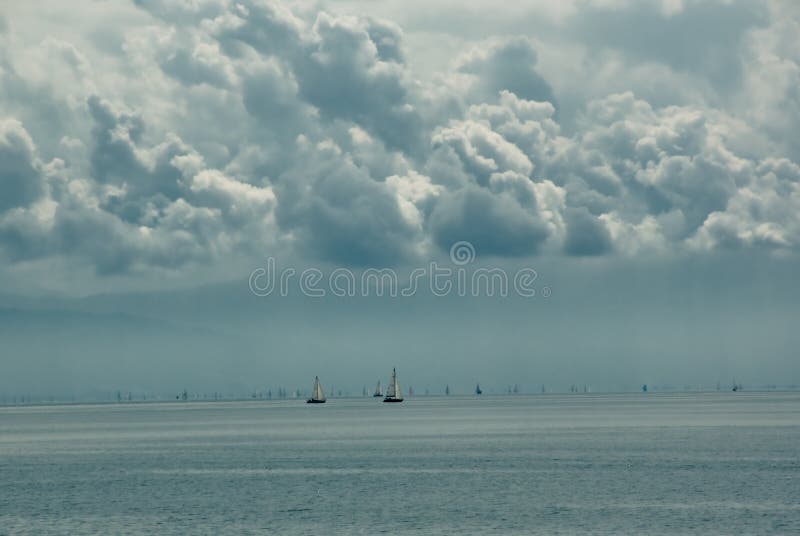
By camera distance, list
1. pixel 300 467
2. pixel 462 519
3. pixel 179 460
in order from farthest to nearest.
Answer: pixel 179 460
pixel 300 467
pixel 462 519

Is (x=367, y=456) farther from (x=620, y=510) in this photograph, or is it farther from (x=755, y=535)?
(x=755, y=535)

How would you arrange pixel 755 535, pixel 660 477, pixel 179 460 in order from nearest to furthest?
pixel 755 535, pixel 660 477, pixel 179 460

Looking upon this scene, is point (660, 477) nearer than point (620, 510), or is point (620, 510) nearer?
point (620, 510)

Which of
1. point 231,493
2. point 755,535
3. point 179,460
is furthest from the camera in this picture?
point 179,460

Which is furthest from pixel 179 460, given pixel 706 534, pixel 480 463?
pixel 706 534

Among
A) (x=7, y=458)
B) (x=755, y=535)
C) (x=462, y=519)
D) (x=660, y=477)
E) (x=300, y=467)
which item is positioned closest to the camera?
(x=755, y=535)

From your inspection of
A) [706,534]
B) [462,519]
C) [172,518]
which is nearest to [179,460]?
[172,518]

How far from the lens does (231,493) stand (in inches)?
4894

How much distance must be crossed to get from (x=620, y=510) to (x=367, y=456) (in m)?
81.6

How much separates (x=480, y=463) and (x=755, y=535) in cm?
7561

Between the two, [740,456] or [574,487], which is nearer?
[574,487]

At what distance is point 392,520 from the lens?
3957 inches

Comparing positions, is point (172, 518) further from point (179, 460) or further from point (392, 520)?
point (179, 460)

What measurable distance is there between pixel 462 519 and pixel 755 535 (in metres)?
26.4
